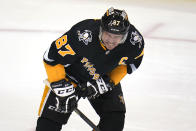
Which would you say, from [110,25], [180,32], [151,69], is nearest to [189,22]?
[180,32]

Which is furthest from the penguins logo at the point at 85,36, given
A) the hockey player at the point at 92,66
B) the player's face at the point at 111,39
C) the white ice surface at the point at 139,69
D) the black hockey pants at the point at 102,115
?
the white ice surface at the point at 139,69

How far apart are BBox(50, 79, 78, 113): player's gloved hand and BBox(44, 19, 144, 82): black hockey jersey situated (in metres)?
0.14

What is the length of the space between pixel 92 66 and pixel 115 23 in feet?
1.34

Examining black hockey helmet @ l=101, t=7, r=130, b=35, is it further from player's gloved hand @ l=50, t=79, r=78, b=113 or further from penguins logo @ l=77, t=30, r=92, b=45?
player's gloved hand @ l=50, t=79, r=78, b=113

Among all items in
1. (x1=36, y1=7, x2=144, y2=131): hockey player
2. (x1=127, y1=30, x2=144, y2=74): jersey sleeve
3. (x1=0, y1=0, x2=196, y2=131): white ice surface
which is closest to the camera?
(x1=36, y1=7, x2=144, y2=131): hockey player

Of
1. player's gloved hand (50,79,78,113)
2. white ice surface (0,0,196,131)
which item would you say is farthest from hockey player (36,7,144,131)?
white ice surface (0,0,196,131)

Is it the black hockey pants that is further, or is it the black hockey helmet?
the black hockey pants

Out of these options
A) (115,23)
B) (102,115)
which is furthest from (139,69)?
(115,23)

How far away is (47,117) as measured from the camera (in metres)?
2.71

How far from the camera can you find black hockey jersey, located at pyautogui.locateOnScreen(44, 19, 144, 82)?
2.60m

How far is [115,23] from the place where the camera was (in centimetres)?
245

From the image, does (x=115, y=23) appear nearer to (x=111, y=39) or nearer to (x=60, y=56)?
(x=111, y=39)

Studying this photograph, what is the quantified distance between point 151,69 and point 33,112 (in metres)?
1.43

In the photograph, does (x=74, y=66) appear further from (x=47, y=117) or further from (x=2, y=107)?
(x=2, y=107)
